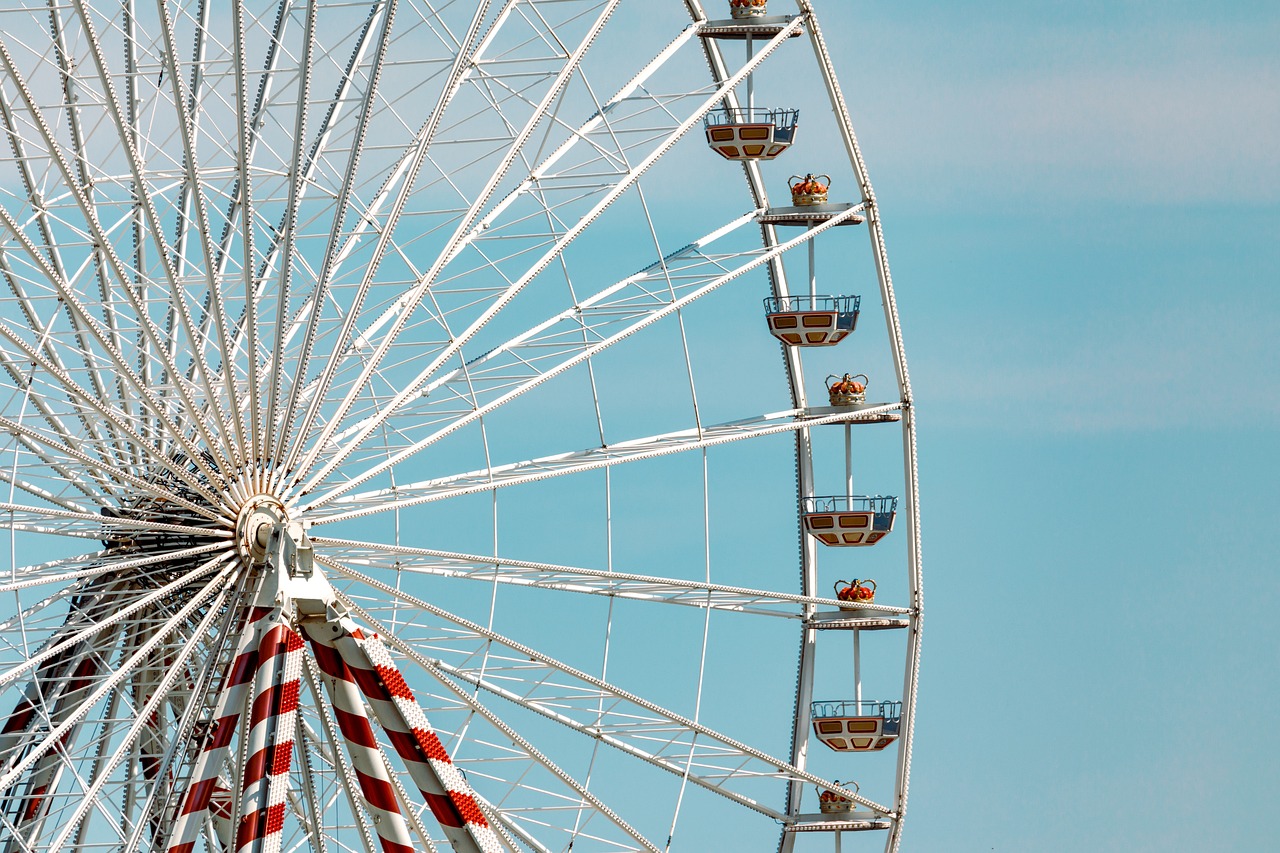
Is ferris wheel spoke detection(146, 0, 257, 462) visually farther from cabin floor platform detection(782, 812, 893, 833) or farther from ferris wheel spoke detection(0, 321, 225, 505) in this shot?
cabin floor platform detection(782, 812, 893, 833)

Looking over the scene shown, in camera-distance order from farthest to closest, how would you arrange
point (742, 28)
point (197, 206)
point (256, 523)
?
point (742, 28) → point (256, 523) → point (197, 206)

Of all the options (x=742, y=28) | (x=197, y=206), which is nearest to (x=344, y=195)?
(x=197, y=206)

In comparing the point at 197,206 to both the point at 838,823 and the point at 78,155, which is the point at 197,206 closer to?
the point at 78,155

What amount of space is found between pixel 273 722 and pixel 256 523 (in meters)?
2.64

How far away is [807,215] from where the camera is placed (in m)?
38.0

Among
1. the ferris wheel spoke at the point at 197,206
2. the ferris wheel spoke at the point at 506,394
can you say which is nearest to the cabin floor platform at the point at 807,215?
the ferris wheel spoke at the point at 506,394

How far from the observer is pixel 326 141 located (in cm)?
3384

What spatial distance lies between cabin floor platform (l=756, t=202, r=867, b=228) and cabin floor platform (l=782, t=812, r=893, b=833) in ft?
29.1

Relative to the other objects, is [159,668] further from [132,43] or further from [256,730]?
[132,43]

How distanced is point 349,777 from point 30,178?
842 centimetres

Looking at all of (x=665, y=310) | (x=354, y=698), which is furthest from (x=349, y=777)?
(x=665, y=310)

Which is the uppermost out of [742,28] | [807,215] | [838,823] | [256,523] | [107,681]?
[742,28]

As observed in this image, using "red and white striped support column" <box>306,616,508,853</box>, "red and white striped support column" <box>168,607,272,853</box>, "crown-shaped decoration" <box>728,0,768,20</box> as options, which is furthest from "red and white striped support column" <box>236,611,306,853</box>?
"crown-shaped decoration" <box>728,0,768,20</box>

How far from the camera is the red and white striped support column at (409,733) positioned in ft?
91.0
